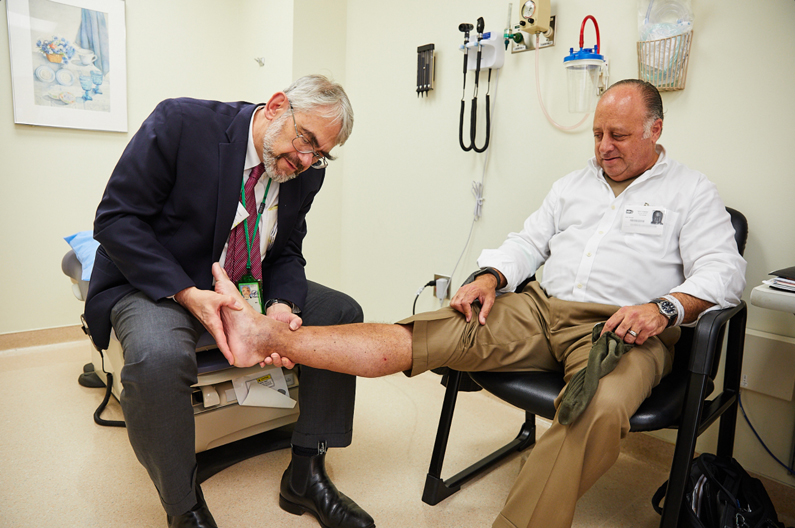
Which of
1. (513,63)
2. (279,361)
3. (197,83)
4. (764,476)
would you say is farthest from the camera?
(197,83)

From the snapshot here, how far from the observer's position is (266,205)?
154cm

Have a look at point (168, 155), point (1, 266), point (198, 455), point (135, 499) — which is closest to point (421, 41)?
point (168, 155)

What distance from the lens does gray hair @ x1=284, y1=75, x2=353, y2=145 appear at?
1.40 m

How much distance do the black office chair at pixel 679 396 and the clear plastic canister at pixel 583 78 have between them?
2.00 ft

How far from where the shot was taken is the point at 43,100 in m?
2.55

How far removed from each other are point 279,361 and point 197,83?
2.33 metres

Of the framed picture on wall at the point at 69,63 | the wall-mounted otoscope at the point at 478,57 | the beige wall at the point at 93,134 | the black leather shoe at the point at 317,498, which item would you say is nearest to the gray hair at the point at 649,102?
the wall-mounted otoscope at the point at 478,57

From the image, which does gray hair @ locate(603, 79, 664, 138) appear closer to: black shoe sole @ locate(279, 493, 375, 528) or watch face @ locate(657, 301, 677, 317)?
watch face @ locate(657, 301, 677, 317)

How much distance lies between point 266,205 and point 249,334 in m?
0.43

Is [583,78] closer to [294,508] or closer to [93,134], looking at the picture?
[294,508]

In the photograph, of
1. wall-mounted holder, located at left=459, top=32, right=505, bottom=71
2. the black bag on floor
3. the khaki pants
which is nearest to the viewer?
the khaki pants

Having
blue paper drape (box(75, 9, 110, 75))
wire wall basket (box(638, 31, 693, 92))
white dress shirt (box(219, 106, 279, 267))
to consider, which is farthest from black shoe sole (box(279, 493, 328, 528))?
blue paper drape (box(75, 9, 110, 75))

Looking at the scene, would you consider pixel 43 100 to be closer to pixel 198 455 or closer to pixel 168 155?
pixel 168 155

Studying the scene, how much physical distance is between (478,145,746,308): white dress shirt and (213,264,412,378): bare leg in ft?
1.48
